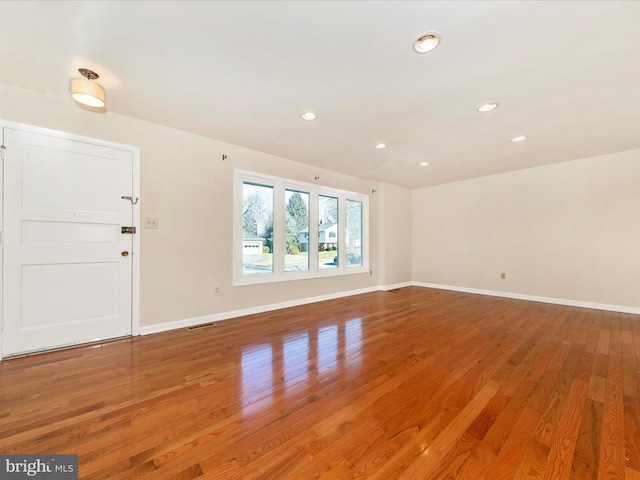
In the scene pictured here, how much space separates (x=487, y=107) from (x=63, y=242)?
4615mm

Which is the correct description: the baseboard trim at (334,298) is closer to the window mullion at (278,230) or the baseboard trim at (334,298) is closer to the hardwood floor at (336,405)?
the hardwood floor at (336,405)

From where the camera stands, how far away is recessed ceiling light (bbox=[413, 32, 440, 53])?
1.75m

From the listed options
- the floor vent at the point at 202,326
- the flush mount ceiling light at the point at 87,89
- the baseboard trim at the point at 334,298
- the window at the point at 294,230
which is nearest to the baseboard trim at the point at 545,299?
the baseboard trim at the point at 334,298

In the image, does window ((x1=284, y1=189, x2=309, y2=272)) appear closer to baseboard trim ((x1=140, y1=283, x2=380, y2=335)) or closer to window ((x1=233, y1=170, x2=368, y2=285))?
window ((x1=233, y1=170, x2=368, y2=285))

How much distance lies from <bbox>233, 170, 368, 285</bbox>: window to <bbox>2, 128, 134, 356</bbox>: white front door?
1.40 m

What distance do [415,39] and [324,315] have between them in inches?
131

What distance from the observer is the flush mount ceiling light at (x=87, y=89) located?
220 cm

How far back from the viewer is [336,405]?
1.73m

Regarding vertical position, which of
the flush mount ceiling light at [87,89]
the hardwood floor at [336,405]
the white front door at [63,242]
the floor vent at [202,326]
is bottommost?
the hardwood floor at [336,405]

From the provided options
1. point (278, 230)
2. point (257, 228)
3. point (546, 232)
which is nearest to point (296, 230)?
point (278, 230)

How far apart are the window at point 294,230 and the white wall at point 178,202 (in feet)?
0.65

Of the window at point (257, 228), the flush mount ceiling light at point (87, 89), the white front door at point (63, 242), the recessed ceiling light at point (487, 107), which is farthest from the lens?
the window at point (257, 228)

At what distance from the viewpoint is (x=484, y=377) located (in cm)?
210

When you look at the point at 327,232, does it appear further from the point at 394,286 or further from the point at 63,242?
the point at 63,242
